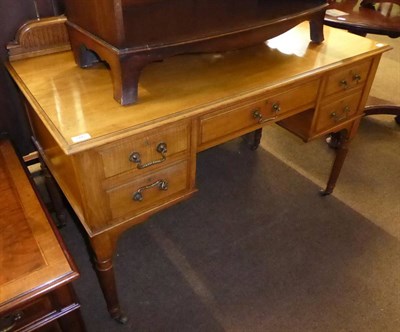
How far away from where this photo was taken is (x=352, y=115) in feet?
5.00

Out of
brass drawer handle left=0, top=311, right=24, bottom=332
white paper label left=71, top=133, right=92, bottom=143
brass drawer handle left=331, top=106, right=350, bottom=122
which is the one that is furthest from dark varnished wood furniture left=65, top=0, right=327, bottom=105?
brass drawer handle left=0, top=311, right=24, bottom=332

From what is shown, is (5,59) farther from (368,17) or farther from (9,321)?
(368,17)

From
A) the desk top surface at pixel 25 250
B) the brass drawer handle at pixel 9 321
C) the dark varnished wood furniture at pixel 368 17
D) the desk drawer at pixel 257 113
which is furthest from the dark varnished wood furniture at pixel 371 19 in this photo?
the brass drawer handle at pixel 9 321

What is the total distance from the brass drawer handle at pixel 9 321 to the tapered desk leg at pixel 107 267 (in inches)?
9.5

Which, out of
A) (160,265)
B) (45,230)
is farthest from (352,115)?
(45,230)

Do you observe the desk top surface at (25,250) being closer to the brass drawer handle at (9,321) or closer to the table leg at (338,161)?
the brass drawer handle at (9,321)

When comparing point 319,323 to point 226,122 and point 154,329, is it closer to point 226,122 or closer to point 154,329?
point 154,329

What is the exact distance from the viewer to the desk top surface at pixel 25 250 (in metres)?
0.85

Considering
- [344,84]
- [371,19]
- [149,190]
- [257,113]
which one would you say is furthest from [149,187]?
[371,19]

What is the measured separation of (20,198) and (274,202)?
1142 millimetres

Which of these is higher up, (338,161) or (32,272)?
(32,272)

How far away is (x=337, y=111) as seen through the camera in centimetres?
143

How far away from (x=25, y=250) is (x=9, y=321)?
0.54ft

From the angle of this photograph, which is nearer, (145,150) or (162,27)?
(145,150)
